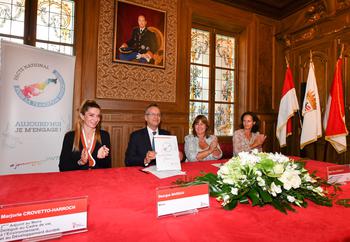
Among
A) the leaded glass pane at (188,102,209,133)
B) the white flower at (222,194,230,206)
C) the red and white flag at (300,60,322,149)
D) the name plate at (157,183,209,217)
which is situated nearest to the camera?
the name plate at (157,183,209,217)

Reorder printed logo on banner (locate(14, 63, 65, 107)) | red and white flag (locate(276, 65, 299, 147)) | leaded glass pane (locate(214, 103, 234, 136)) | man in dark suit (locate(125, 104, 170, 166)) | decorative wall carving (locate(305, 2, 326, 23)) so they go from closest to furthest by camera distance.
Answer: man in dark suit (locate(125, 104, 170, 166)), printed logo on banner (locate(14, 63, 65, 107)), decorative wall carving (locate(305, 2, 326, 23)), red and white flag (locate(276, 65, 299, 147)), leaded glass pane (locate(214, 103, 234, 136))

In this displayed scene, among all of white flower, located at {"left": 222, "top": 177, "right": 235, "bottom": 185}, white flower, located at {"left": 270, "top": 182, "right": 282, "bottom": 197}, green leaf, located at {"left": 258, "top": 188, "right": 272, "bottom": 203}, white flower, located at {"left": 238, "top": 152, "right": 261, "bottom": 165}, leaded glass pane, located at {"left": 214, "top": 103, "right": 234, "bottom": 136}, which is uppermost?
leaded glass pane, located at {"left": 214, "top": 103, "right": 234, "bottom": 136}

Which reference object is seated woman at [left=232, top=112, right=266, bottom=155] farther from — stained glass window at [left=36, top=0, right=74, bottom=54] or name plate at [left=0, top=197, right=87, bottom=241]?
stained glass window at [left=36, top=0, right=74, bottom=54]

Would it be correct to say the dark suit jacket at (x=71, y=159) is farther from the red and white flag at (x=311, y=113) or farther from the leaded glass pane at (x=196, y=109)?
the red and white flag at (x=311, y=113)

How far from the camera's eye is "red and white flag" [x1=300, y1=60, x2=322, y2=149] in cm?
402

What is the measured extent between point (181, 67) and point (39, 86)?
2.41m

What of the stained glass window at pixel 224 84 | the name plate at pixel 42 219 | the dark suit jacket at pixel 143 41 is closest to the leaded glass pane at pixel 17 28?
the dark suit jacket at pixel 143 41

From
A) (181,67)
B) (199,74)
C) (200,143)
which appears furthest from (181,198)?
(199,74)

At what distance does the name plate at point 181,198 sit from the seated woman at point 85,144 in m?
1.27

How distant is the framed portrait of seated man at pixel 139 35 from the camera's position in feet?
12.3

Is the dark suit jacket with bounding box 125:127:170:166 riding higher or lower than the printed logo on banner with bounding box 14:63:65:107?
lower

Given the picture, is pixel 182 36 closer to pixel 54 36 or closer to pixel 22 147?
pixel 54 36

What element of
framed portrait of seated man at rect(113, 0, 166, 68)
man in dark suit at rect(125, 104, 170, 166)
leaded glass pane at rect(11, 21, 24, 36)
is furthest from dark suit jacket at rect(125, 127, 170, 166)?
leaded glass pane at rect(11, 21, 24, 36)

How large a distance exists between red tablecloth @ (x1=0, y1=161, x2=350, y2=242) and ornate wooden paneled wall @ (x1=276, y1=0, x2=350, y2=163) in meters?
3.30
